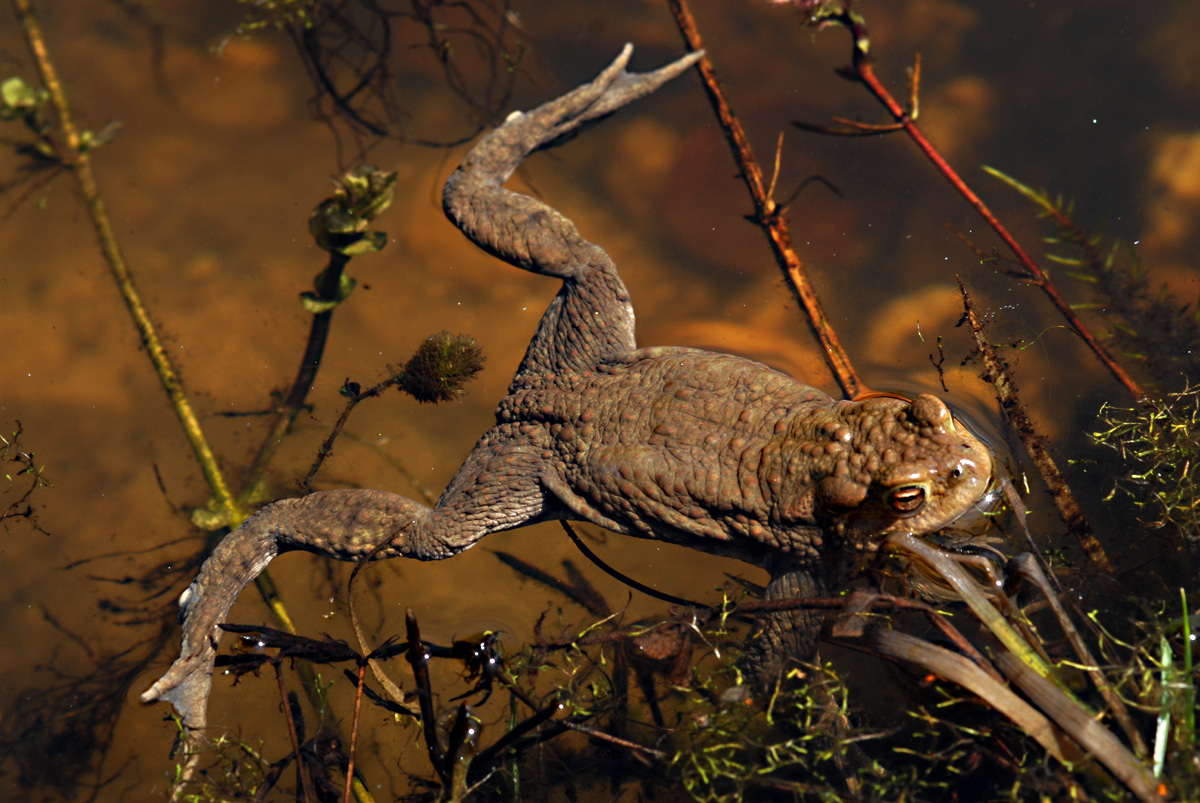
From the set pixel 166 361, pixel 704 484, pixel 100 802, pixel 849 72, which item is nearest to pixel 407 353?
pixel 166 361

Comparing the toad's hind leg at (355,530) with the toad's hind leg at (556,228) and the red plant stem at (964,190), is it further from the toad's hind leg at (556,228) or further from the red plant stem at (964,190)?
the red plant stem at (964,190)

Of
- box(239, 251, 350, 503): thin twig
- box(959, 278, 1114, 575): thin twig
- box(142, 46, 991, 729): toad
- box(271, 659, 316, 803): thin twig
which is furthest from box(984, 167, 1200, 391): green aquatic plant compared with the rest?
box(271, 659, 316, 803): thin twig

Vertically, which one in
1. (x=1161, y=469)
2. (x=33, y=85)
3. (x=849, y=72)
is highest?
(x=33, y=85)

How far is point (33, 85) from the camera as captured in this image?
13.6 ft

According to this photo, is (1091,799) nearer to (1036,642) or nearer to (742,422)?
(1036,642)

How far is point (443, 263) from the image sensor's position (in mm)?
3877

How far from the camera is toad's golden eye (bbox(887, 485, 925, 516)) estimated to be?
7.91 ft

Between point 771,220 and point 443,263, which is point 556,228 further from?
point 771,220

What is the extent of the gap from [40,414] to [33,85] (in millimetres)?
2039

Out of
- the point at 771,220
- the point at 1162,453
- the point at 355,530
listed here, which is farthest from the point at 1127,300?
the point at 355,530

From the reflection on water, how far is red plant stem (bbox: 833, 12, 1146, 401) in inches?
2.8

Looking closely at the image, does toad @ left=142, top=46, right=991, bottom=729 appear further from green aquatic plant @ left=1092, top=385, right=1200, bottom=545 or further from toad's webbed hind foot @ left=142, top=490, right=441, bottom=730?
green aquatic plant @ left=1092, top=385, right=1200, bottom=545

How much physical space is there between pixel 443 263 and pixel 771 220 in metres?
1.82

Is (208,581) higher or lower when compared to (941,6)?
lower
